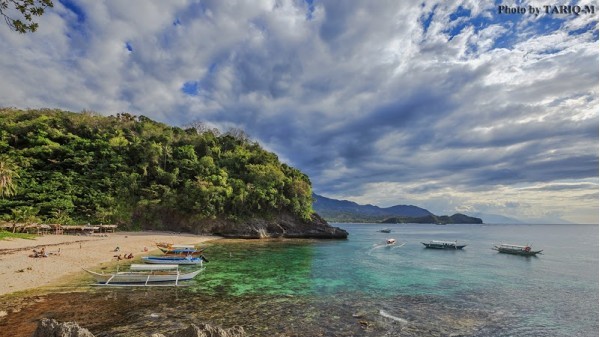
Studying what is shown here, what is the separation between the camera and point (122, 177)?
57.6 m

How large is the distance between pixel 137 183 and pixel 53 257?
3275cm

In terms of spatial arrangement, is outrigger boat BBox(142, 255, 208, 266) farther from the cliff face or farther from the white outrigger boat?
the cliff face

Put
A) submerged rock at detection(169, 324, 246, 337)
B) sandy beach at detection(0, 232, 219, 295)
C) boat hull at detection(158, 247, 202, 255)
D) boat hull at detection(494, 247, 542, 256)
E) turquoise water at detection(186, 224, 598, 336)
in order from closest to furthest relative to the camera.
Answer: submerged rock at detection(169, 324, 246, 337) → turquoise water at detection(186, 224, 598, 336) → sandy beach at detection(0, 232, 219, 295) → boat hull at detection(158, 247, 202, 255) → boat hull at detection(494, 247, 542, 256)

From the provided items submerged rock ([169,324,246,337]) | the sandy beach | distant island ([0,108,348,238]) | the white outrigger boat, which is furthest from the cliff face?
submerged rock ([169,324,246,337])

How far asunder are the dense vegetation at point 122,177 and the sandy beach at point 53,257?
12043 millimetres

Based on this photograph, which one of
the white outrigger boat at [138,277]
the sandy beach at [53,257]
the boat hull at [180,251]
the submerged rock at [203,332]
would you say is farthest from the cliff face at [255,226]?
the submerged rock at [203,332]

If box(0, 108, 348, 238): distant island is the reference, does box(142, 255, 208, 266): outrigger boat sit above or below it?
below

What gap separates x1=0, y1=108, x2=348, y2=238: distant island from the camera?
50.9 metres

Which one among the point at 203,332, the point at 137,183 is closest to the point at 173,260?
the point at 203,332

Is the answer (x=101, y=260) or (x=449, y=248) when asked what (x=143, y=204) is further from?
(x=449, y=248)

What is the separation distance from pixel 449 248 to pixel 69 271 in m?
59.1

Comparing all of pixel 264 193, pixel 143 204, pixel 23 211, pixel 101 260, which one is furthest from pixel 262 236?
pixel 23 211

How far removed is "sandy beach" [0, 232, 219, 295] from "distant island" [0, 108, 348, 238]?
40.4 feet

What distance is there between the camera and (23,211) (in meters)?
44.1
